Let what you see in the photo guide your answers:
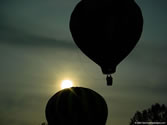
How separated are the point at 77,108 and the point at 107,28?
907cm

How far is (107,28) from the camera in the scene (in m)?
15.8

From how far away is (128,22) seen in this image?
16.1 meters

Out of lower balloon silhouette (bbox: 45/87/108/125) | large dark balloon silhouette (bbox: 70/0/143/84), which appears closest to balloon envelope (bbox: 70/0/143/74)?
large dark balloon silhouette (bbox: 70/0/143/84)

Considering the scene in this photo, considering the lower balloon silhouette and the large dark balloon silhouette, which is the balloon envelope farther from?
the lower balloon silhouette

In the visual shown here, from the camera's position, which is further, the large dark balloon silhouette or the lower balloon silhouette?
the lower balloon silhouette

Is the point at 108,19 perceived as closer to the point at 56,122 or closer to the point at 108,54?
the point at 108,54

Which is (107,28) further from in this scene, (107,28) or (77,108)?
(77,108)

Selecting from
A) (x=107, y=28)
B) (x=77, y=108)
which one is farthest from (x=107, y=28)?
(x=77, y=108)

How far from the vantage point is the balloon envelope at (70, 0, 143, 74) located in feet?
51.6

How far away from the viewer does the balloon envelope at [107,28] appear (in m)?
15.7

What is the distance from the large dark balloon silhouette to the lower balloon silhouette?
7.86 m

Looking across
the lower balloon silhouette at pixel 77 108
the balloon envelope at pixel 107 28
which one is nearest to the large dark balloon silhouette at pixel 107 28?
the balloon envelope at pixel 107 28

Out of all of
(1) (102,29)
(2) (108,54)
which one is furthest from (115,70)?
(1) (102,29)

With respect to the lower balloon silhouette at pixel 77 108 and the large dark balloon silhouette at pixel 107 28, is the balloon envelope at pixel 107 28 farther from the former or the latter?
the lower balloon silhouette at pixel 77 108
